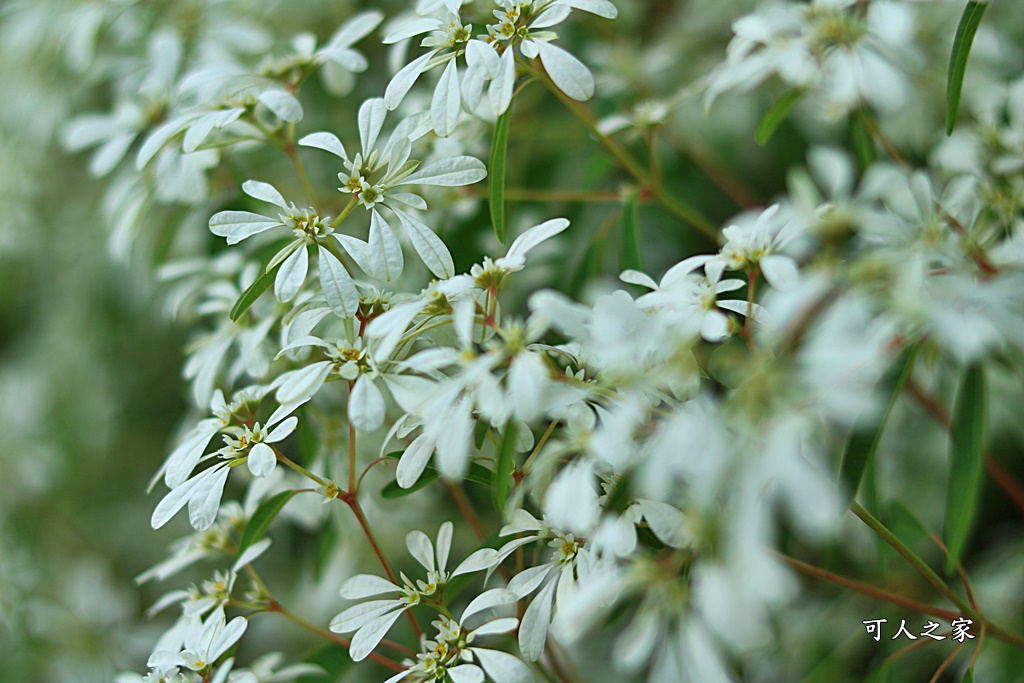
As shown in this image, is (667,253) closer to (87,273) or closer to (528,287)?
(528,287)

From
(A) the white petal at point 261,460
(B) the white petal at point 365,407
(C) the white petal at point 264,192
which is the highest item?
(C) the white petal at point 264,192

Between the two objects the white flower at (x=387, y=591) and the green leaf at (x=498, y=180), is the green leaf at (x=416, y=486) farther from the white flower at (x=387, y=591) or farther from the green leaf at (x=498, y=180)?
the green leaf at (x=498, y=180)

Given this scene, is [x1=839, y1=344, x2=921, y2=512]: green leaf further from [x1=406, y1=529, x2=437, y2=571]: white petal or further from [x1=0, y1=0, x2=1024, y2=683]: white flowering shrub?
[x1=406, y1=529, x2=437, y2=571]: white petal

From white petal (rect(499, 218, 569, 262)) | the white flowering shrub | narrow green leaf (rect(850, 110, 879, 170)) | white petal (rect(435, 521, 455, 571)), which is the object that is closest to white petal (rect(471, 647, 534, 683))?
the white flowering shrub

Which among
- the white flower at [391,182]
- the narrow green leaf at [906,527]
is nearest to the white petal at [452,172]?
the white flower at [391,182]

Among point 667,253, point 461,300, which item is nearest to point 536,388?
point 461,300

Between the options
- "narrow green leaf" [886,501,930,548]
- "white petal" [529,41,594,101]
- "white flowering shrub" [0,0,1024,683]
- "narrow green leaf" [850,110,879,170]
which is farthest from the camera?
"narrow green leaf" [850,110,879,170]
